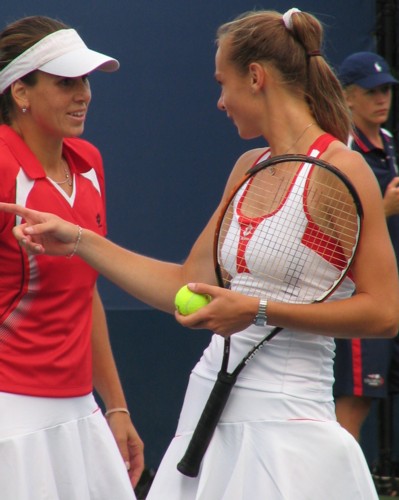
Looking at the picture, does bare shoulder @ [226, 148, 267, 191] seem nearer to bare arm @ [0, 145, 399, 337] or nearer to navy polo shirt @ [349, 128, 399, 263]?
bare arm @ [0, 145, 399, 337]

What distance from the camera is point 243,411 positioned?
2533 mm

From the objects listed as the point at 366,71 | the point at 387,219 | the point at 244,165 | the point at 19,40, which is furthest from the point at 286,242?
the point at 366,71

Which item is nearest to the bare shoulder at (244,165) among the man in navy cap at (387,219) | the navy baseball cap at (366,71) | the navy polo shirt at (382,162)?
the man in navy cap at (387,219)

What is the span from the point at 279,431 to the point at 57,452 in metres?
0.67

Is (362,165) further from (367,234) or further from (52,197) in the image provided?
(52,197)

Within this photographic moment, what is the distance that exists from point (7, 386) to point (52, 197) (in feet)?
1.62

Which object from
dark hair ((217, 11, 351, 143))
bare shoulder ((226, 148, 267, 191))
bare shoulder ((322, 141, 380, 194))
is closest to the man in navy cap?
bare shoulder ((226, 148, 267, 191))

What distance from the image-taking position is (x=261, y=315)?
2387 mm

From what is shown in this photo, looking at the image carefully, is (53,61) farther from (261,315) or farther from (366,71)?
(366,71)

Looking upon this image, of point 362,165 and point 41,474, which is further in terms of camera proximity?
point 41,474

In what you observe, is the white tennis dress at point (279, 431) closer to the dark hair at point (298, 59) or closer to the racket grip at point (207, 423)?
the racket grip at point (207, 423)

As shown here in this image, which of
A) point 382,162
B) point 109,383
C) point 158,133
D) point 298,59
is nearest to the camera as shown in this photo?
point 298,59

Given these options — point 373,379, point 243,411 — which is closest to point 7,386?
point 243,411

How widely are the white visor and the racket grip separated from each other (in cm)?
97
